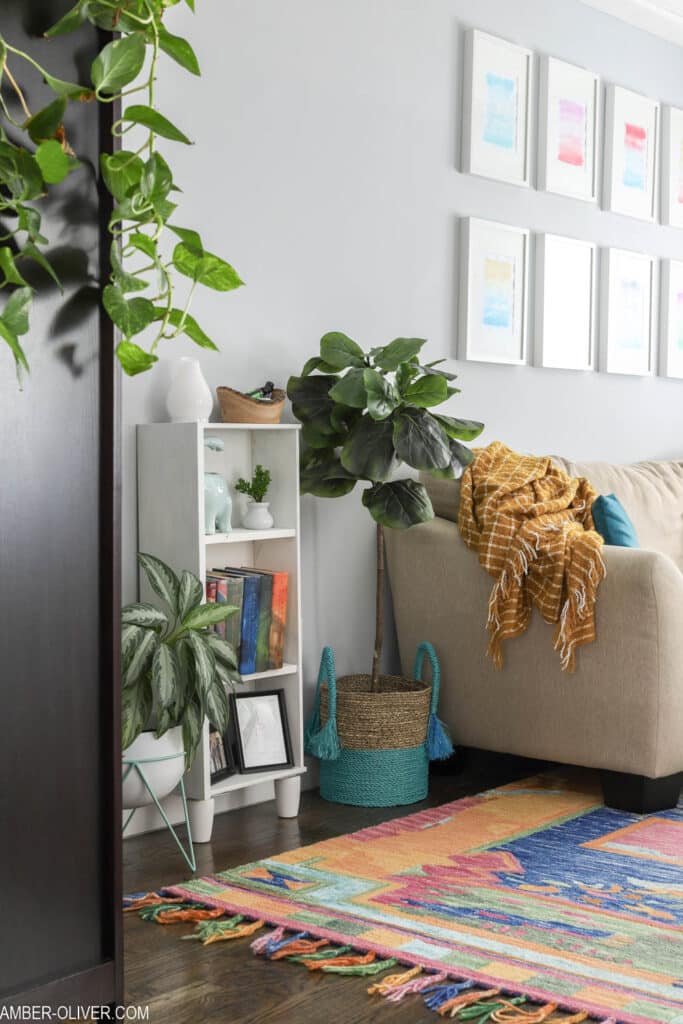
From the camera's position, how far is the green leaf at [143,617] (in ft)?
9.10

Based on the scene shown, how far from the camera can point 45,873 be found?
1.76 m

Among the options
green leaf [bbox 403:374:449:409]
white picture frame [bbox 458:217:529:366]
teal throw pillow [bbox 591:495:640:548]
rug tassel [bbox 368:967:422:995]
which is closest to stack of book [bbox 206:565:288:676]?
green leaf [bbox 403:374:449:409]

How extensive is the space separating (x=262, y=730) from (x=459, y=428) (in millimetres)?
988

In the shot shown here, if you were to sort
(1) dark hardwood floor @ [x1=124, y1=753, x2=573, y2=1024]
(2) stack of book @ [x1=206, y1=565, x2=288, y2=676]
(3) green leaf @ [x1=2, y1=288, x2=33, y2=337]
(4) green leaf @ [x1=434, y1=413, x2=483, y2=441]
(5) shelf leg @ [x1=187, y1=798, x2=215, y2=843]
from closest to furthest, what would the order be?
(3) green leaf @ [x1=2, y1=288, x2=33, y2=337], (1) dark hardwood floor @ [x1=124, y1=753, x2=573, y2=1024], (5) shelf leg @ [x1=187, y1=798, x2=215, y2=843], (2) stack of book @ [x1=206, y1=565, x2=288, y2=676], (4) green leaf @ [x1=434, y1=413, x2=483, y2=441]

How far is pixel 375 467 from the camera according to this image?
10.5 ft

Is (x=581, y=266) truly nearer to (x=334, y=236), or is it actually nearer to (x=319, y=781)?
(x=334, y=236)

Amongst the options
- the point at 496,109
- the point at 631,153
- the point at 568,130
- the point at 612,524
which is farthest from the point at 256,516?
the point at 631,153

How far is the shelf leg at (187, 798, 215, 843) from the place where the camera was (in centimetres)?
302

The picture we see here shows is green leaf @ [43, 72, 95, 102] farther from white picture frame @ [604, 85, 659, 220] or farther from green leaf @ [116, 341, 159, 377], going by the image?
white picture frame @ [604, 85, 659, 220]

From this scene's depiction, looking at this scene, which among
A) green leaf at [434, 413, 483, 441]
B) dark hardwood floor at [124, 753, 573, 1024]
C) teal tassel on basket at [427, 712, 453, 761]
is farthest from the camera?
teal tassel on basket at [427, 712, 453, 761]

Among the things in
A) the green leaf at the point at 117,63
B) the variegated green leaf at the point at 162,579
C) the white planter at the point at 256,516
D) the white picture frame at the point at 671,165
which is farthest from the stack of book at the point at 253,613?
the white picture frame at the point at 671,165

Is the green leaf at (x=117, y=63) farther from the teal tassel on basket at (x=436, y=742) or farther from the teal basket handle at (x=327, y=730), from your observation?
the teal tassel on basket at (x=436, y=742)

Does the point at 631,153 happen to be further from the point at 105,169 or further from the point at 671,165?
the point at 105,169

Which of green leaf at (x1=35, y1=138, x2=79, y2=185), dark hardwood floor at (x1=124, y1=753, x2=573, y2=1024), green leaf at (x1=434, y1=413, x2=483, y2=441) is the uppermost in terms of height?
green leaf at (x1=35, y1=138, x2=79, y2=185)
